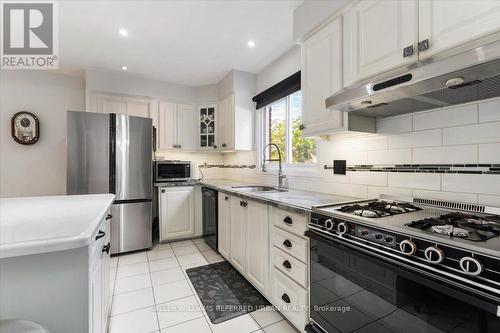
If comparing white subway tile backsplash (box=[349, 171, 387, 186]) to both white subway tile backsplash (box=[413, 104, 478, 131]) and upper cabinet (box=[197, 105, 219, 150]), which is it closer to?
white subway tile backsplash (box=[413, 104, 478, 131])

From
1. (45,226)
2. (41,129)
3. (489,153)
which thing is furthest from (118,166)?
(489,153)

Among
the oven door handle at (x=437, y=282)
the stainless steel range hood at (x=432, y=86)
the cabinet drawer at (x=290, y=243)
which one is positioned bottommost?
the cabinet drawer at (x=290, y=243)

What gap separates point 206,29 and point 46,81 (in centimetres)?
289

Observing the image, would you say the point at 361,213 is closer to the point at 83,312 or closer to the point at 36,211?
the point at 83,312

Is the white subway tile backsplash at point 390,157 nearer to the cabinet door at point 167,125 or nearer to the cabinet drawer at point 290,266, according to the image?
the cabinet drawer at point 290,266

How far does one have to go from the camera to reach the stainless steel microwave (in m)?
3.33

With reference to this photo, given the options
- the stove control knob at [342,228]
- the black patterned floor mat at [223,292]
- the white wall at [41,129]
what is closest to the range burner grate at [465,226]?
the stove control knob at [342,228]

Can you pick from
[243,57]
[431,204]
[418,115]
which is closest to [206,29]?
[243,57]

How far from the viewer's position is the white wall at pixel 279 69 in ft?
8.52

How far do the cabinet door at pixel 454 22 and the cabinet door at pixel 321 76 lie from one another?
53 cm

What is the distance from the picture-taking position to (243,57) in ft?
9.63

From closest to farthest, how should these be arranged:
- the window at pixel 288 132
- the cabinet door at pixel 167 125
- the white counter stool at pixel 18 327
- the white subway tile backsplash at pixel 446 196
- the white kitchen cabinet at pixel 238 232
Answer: the white counter stool at pixel 18 327
the white subway tile backsplash at pixel 446 196
the white kitchen cabinet at pixel 238 232
the window at pixel 288 132
the cabinet door at pixel 167 125

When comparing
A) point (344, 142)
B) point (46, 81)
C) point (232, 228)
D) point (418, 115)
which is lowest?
point (232, 228)

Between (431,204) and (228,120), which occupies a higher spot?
(228,120)
